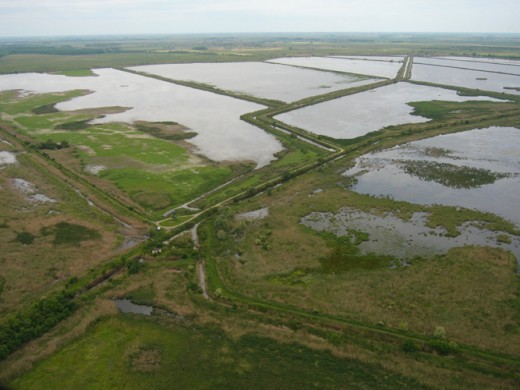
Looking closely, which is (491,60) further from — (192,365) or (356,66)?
(192,365)

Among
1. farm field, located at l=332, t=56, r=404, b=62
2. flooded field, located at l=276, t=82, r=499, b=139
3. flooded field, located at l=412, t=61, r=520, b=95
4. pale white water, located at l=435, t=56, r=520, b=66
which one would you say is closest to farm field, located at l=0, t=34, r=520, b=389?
flooded field, located at l=276, t=82, r=499, b=139

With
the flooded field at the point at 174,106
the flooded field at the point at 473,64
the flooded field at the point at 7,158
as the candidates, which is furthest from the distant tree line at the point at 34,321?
the flooded field at the point at 473,64

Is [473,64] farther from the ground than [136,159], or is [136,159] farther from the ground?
[473,64]

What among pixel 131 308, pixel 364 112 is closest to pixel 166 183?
pixel 131 308

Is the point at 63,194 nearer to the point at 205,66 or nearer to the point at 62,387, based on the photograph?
the point at 62,387

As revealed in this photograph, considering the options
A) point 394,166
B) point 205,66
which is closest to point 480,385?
point 394,166

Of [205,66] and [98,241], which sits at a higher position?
[205,66]
